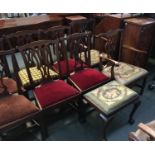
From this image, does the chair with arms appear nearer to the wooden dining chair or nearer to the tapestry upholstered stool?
the wooden dining chair

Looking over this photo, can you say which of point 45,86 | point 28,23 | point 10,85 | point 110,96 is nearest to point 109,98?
point 110,96

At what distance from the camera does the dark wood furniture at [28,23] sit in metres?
2.80

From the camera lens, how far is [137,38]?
238cm

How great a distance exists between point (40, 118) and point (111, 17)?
6.26ft

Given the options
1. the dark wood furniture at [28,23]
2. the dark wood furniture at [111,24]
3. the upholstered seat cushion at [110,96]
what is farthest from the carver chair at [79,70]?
the dark wood furniture at [28,23]

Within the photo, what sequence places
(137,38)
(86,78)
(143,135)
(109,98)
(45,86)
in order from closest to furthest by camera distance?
(143,135) < (109,98) < (45,86) < (86,78) < (137,38)

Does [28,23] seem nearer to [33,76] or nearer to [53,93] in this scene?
[33,76]

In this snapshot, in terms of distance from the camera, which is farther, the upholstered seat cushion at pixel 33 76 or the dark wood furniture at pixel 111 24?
the dark wood furniture at pixel 111 24

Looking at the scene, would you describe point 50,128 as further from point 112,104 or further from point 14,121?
point 112,104

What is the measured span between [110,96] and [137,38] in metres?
1.15

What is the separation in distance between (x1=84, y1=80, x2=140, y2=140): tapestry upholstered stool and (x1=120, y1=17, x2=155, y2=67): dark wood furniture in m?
0.80

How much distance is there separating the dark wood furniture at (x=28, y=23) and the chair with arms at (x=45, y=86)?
129 cm

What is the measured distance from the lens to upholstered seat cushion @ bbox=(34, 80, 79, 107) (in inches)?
62.2

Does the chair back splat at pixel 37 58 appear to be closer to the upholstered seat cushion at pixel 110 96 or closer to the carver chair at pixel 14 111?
the carver chair at pixel 14 111
